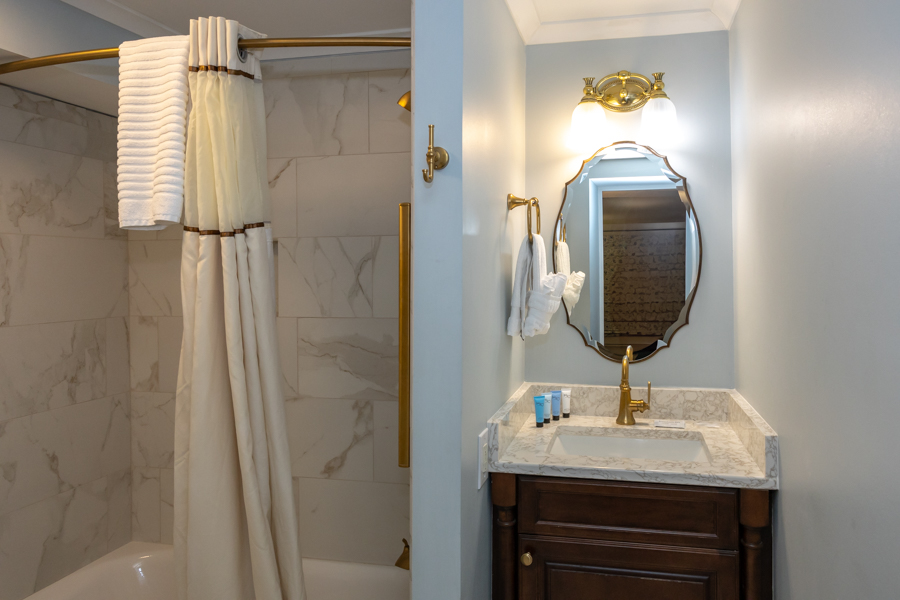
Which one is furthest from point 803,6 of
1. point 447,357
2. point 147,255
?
point 147,255

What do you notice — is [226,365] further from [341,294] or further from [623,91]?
[623,91]

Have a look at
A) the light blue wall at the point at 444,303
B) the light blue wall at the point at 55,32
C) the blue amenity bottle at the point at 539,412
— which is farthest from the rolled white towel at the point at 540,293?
the light blue wall at the point at 55,32

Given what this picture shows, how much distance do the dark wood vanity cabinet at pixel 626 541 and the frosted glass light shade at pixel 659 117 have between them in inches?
51.5

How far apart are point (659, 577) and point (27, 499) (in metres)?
2.15

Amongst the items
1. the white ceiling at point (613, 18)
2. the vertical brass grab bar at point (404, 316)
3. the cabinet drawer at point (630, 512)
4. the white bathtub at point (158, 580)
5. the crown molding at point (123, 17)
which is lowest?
the white bathtub at point (158, 580)

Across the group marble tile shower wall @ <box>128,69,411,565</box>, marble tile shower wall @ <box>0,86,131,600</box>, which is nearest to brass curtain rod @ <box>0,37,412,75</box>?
marble tile shower wall @ <box>0,86,131,600</box>

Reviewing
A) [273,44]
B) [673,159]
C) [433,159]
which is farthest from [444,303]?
[673,159]

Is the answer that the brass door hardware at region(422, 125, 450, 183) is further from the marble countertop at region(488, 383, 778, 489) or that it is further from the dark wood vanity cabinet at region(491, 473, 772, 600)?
the dark wood vanity cabinet at region(491, 473, 772, 600)

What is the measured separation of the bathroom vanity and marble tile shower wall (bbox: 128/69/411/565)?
646 mm

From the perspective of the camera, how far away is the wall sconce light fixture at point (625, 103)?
7.64ft

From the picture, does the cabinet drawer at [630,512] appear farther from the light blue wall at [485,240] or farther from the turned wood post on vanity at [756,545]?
the light blue wall at [485,240]

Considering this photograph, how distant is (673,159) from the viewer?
2391mm

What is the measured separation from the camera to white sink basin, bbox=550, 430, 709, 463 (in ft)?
7.03

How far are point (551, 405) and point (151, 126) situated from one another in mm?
1589
